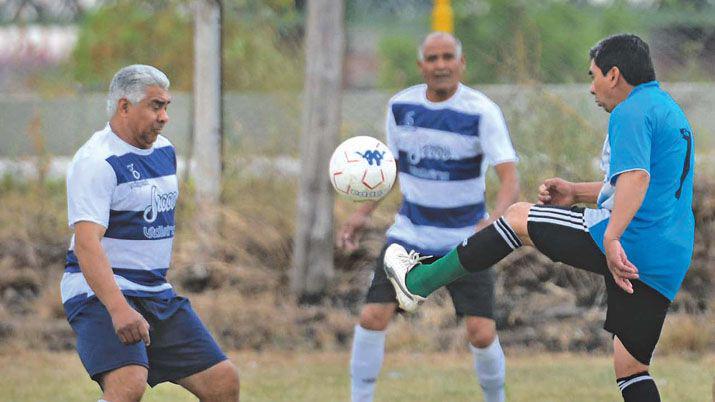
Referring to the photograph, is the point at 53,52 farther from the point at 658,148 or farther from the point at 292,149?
the point at 658,148

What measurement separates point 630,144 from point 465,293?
189 centimetres

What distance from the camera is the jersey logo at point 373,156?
260 inches

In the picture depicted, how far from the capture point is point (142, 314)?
5637 millimetres

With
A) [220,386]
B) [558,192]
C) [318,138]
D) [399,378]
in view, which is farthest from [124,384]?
[318,138]

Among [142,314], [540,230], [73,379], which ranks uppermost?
[540,230]

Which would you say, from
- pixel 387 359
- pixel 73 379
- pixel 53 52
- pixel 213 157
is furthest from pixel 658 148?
pixel 53 52

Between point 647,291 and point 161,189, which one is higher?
point 161,189

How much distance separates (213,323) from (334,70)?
206 cm

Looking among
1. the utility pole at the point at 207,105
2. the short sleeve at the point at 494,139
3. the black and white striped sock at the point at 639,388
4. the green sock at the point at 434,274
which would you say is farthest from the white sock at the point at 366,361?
the utility pole at the point at 207,105

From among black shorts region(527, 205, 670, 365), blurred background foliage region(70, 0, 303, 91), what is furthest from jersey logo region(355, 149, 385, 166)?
blurred background foliage region(70, 0, 303, 91)

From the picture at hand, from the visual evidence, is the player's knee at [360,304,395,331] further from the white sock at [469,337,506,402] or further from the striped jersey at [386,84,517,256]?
the white sock at [469,337,506,402]

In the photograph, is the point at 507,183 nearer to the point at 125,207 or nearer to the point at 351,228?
the point at 351,228

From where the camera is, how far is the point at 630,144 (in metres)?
5.25

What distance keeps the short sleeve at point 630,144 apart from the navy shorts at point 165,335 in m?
1.91
